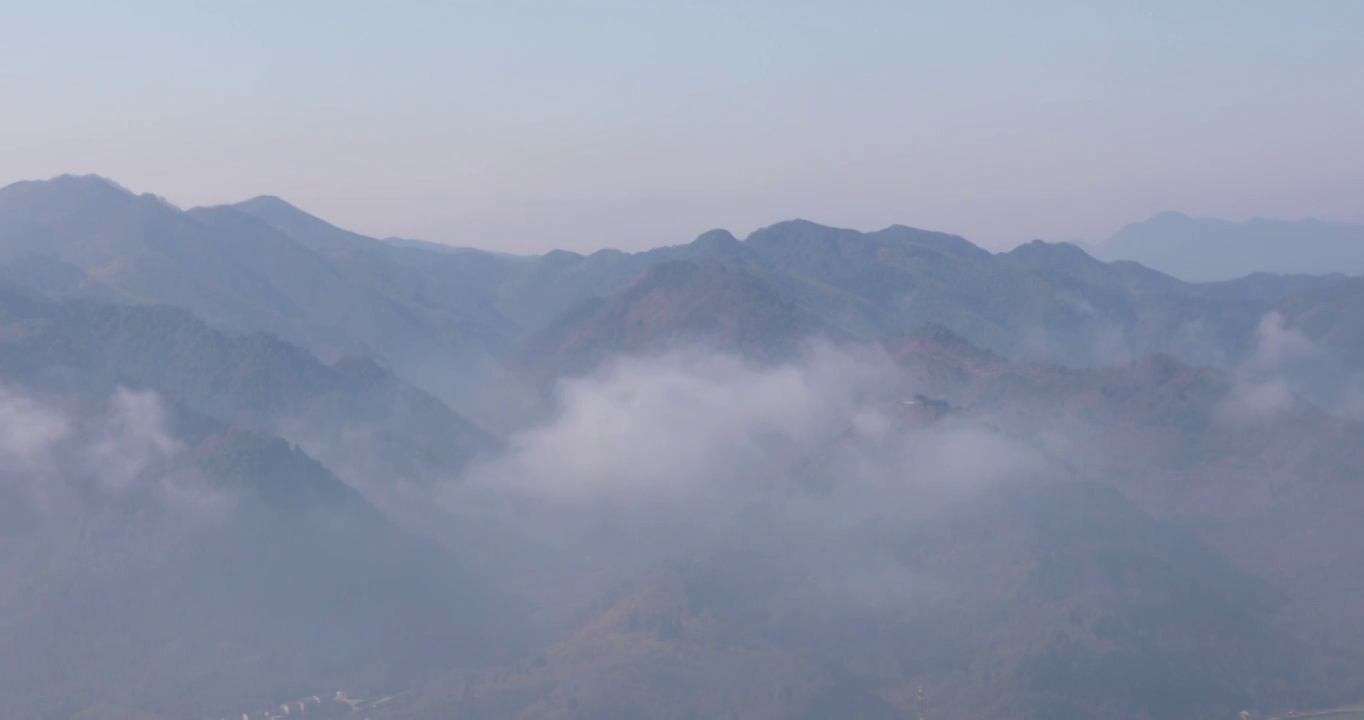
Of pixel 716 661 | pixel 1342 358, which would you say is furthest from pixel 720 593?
pixel 1342 358

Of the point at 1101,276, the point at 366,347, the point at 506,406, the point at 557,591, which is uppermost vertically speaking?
the point at 1101,276

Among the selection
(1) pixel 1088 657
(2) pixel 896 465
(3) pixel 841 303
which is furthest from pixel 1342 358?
(1) pixel 1088 657

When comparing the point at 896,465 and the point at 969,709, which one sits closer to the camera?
the point at 969,709

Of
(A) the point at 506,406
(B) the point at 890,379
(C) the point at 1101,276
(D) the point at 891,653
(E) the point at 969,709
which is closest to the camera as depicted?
(E) the point at 969,709

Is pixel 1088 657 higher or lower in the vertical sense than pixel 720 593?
lower

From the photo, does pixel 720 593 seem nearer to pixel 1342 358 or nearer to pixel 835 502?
pixel 835 502

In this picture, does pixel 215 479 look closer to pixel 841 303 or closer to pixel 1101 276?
pixel 841 303

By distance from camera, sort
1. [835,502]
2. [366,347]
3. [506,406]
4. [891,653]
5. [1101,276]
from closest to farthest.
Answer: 1. [891,653]
2. [835,502]
3. [506,406]
4. [366,347]
5. [1101,276]
